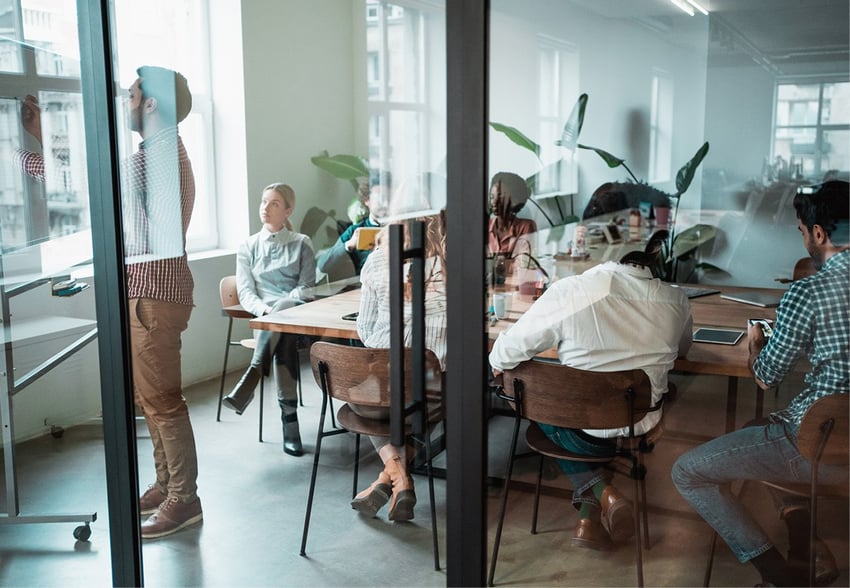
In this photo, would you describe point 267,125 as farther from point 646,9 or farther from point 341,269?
point 646,9

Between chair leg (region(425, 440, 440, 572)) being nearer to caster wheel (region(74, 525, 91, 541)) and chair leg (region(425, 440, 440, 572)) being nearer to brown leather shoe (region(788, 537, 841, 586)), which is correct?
brown leather shoe (region(788, 537, 841, 586))

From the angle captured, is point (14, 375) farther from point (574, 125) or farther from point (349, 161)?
point (574, 125)

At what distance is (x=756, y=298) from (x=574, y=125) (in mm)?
528

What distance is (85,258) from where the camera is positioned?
264 cm

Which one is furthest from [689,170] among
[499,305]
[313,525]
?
[313,525]

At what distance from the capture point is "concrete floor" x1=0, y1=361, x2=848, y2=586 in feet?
6.45

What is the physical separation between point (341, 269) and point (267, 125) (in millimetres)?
426

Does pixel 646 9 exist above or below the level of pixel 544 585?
→ above

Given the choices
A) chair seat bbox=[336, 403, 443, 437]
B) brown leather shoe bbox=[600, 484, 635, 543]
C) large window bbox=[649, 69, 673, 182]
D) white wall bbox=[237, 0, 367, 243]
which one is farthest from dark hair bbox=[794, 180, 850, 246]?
chair seat bbox=[336, 403, 443, 437]

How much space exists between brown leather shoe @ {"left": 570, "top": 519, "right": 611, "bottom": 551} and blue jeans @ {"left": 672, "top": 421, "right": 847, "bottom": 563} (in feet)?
0.71

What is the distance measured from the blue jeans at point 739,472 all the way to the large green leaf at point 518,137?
2.46 feet

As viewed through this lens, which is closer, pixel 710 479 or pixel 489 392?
pixel 710 479

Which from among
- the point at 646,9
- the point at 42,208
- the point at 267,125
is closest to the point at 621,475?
the point at 646,9

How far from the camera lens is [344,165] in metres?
Result: 2.18
